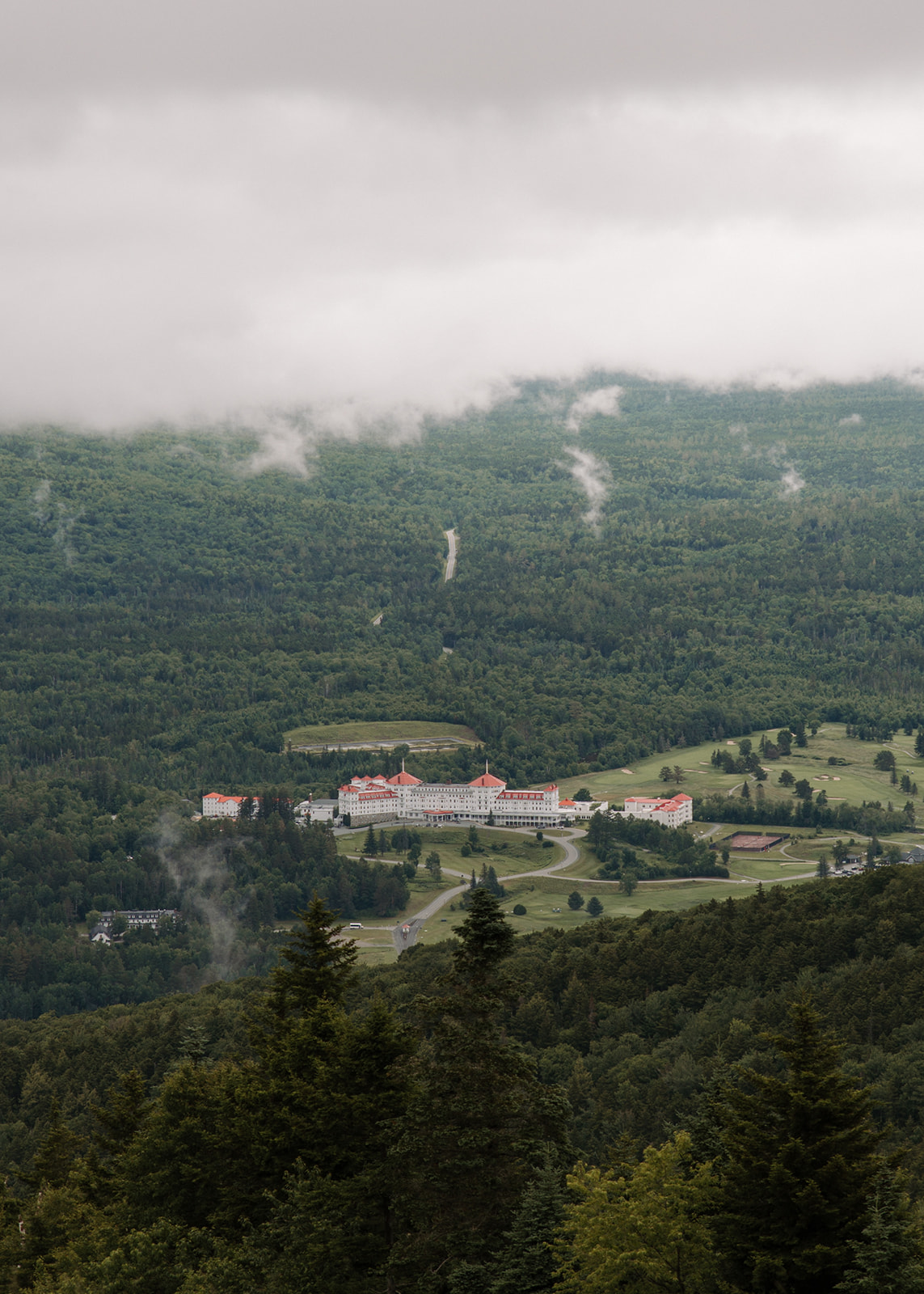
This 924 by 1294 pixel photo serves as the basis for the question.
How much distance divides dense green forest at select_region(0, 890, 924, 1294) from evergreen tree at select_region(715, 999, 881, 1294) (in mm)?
48

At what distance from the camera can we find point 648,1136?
203 ft

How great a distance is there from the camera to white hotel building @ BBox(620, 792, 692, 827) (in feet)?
582

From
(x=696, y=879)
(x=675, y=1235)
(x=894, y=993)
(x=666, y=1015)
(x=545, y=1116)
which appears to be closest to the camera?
(x=675, y=1235)

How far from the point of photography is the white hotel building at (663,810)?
177250mm

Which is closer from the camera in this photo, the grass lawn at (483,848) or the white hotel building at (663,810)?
the grass lawn at (483,848)

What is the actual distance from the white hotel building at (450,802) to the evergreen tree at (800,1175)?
15676 centimetres

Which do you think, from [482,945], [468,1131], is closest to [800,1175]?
[468,1131]

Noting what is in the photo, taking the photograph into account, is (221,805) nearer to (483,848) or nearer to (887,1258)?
(483,848)

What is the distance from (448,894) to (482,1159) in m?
118

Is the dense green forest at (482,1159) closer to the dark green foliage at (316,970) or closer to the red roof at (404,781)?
the dark green foliage at (316,970)

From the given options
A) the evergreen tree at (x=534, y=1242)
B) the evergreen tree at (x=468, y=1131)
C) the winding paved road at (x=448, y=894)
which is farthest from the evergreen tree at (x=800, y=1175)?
the winding paved road at (x=448, y=894)

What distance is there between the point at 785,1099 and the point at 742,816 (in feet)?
504

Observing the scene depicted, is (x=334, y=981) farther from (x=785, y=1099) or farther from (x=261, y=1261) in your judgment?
(x=785, y=1099)

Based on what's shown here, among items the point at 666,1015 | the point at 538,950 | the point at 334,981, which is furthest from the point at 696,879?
the point at 334,981
